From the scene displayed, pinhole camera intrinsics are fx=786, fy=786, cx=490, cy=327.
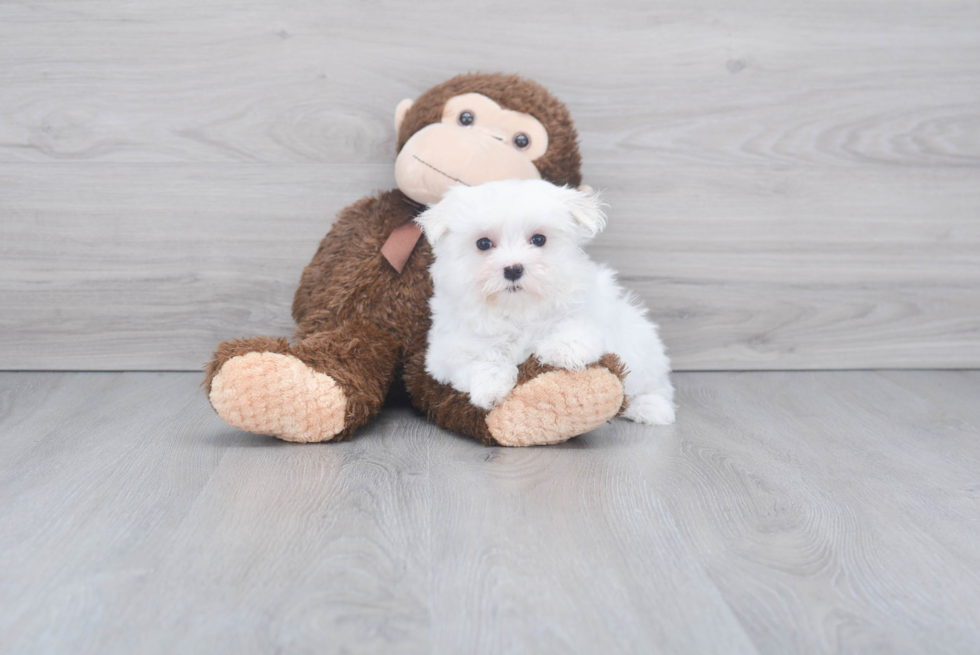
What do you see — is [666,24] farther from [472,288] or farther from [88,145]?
[88,145]

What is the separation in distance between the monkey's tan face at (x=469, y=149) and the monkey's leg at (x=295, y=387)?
26cm

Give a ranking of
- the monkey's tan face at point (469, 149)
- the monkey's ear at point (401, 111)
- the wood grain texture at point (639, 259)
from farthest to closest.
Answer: the wood grain texture at point (639, 259), the monkey's ear at point (401, 111), the monkey's tan face at point (469, 149)

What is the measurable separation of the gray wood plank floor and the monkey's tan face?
0.36 metres

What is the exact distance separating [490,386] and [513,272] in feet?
0.48

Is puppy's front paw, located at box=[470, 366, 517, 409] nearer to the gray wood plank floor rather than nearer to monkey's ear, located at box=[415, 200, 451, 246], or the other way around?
the gray wood plank floor

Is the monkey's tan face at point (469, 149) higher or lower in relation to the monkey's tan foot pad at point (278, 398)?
higher

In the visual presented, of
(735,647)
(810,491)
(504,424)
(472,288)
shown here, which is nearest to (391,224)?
(472,288)

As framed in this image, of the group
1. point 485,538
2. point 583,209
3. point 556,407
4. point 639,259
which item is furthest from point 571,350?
point 639,259

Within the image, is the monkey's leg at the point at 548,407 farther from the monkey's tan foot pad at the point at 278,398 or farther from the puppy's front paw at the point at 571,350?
the monkey's tan foot pad at the point at 278,398

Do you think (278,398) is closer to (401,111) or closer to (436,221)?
(436,221)

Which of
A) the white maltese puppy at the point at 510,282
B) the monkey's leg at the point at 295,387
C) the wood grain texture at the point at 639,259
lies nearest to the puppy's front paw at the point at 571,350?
the white maltese puppy at the point at 510,282

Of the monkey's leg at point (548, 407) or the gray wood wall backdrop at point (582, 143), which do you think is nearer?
the monkey's leg at point (548, 407)

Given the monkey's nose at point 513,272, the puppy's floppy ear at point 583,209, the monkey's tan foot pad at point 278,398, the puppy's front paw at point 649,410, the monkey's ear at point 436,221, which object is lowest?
the puppy's front paw at point 649,410

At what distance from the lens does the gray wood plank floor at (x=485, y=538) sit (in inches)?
23.8
